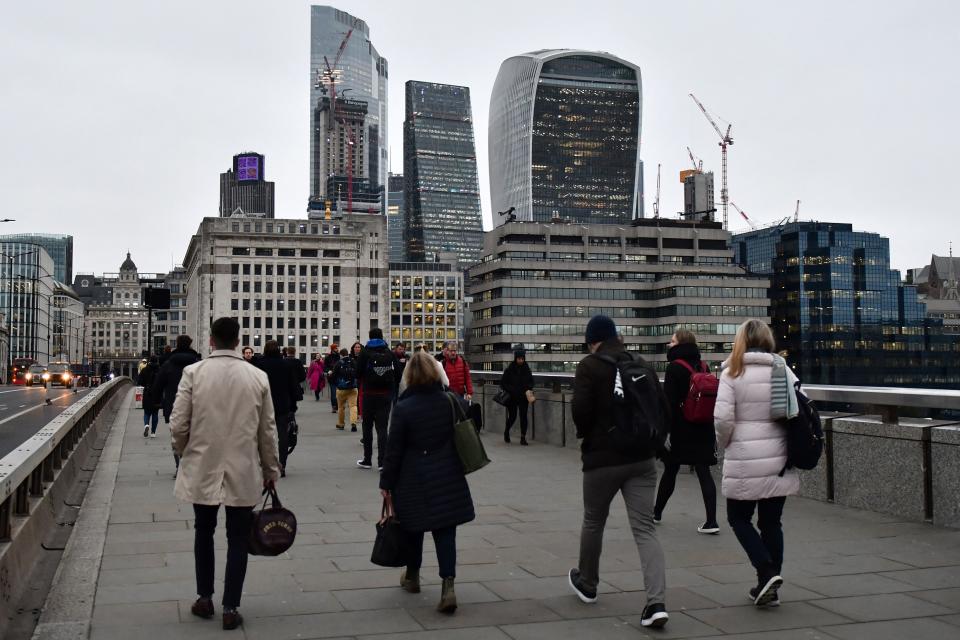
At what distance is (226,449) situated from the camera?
570 centimetres

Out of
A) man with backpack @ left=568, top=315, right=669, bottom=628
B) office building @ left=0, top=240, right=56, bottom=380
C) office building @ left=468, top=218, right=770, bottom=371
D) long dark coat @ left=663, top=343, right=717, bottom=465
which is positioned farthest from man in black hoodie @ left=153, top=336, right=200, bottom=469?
office building @ left=0, top=240, right=56, bottom=380

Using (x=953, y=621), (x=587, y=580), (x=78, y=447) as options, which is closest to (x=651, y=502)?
(x=587, y=580)

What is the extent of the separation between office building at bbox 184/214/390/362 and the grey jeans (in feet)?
483

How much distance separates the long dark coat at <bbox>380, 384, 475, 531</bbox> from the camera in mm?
5910

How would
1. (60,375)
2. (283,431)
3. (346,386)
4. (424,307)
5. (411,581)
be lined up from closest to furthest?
(411,581), (283,431), (346,386), (60,375), (424,307)

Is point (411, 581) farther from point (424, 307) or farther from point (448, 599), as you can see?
point (424, 307)

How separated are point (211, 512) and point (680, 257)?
Result: 154 metres

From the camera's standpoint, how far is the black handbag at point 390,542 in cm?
602

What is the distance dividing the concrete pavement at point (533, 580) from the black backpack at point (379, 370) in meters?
2.53

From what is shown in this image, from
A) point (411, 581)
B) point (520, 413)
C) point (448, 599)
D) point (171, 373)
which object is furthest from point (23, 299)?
point (448, 599)

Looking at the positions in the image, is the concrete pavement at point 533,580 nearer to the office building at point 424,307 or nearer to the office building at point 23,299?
the office building at point 23,299

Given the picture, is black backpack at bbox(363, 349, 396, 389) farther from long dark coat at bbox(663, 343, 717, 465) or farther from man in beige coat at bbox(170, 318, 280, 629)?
man in beige coat at bbox(170, 318, 280, 629)

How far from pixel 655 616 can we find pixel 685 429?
353 centimetres

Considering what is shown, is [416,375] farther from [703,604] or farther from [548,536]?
[548,536]
